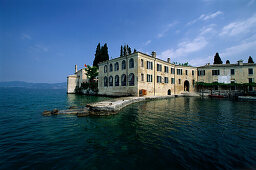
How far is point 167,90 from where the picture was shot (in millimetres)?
30375

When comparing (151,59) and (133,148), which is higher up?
(151,59)

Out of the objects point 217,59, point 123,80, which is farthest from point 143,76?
point 217,59

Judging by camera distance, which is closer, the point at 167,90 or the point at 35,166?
the point at 35,166

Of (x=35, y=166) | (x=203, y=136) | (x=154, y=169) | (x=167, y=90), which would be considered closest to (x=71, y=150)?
(x=35, y=166)

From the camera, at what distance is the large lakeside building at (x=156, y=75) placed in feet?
77.9

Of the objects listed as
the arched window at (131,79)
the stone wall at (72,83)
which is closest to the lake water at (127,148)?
the arched window at (131,79)

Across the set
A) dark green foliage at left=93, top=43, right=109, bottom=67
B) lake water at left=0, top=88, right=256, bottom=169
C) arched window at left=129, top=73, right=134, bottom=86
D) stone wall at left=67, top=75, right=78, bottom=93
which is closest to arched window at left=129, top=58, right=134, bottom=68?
arched window at left=129, top=73, right=134, bottom=86

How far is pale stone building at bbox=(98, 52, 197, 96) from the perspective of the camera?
23.5 metres

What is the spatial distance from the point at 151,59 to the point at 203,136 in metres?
22.2

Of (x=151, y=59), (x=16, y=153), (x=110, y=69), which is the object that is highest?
(x=151, y=59)

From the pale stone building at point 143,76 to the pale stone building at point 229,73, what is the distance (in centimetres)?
275

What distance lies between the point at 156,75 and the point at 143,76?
4925 mm

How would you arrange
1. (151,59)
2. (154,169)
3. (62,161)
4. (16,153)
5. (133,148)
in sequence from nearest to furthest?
(154,169), (62,161), (16,153), (133,148), (151,59)

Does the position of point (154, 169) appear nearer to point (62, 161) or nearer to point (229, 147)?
point (62, 161)
